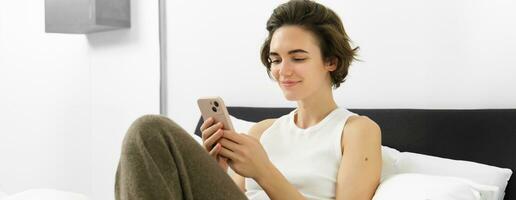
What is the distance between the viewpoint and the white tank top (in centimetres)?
145

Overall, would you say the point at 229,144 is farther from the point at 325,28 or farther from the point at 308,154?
the point at 325,28

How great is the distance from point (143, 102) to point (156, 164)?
6.31 ft

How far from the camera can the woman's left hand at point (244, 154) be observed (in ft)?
4.30

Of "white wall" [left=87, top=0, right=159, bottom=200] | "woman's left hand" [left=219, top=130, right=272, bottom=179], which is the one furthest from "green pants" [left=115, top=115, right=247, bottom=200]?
"white wall" [left=87, top=0, right=159, bottom=200]

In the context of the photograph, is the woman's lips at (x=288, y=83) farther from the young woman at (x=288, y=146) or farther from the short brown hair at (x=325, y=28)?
the short brown hair at (x=325, y=28)

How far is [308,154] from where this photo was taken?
1503 mm

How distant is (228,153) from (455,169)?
1.96 ft

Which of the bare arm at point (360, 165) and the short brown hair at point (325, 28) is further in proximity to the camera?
the short brown hair at point (325, 28)

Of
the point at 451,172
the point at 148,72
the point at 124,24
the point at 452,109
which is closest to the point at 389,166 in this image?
the point at 451,172

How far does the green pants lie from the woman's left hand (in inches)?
7.7

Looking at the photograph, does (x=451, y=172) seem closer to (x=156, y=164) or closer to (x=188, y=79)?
(x=156, y=164)

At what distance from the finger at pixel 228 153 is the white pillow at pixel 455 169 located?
1.61 ft

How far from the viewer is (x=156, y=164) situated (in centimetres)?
105

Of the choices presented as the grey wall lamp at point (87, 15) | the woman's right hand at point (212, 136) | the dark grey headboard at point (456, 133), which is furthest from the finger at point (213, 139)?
the grey wall lamp at point (87, 15)
